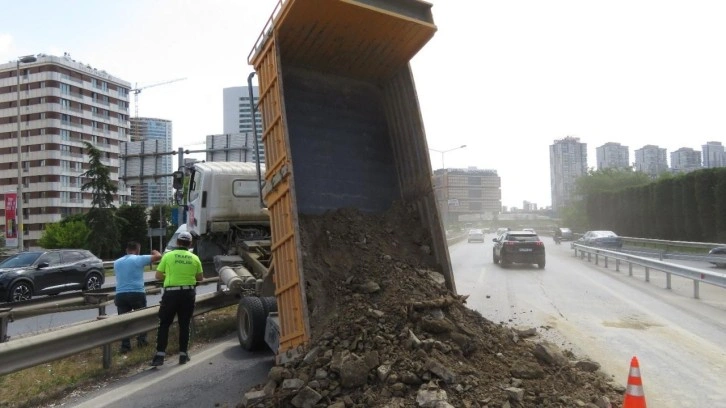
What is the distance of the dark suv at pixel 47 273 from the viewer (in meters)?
14.4

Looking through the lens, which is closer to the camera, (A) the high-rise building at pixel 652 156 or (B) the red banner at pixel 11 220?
(B) the red banner at pixel 11 220

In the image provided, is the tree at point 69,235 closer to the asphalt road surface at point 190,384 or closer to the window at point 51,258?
the window at point 51,258

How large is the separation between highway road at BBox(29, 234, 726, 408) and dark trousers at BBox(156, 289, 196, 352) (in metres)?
0.31

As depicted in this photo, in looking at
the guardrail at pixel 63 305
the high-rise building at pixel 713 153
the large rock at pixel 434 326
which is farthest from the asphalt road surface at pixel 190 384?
the high-rise building at pixel 713 153

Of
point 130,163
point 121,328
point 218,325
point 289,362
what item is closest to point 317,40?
point 289,362

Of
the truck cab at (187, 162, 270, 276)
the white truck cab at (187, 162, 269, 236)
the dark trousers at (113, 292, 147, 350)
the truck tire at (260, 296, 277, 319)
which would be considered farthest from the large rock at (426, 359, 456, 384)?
the white truck cab at (187, 162, 269, 236)

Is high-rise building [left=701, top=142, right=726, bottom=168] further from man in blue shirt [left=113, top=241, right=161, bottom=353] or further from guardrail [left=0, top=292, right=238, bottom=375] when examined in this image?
guardrail [left=0, top=292, right=238, bottom=375]

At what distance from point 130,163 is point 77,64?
69.1 metres

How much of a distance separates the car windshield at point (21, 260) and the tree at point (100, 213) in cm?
2560

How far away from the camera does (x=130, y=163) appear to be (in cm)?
2366

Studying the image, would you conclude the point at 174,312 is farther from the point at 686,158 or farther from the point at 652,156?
the point at 652,156

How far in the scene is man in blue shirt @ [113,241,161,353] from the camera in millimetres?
7496

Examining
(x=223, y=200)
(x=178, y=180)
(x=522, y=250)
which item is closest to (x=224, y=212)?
(x=223, y=200)

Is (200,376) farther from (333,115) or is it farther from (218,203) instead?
(218,203)
